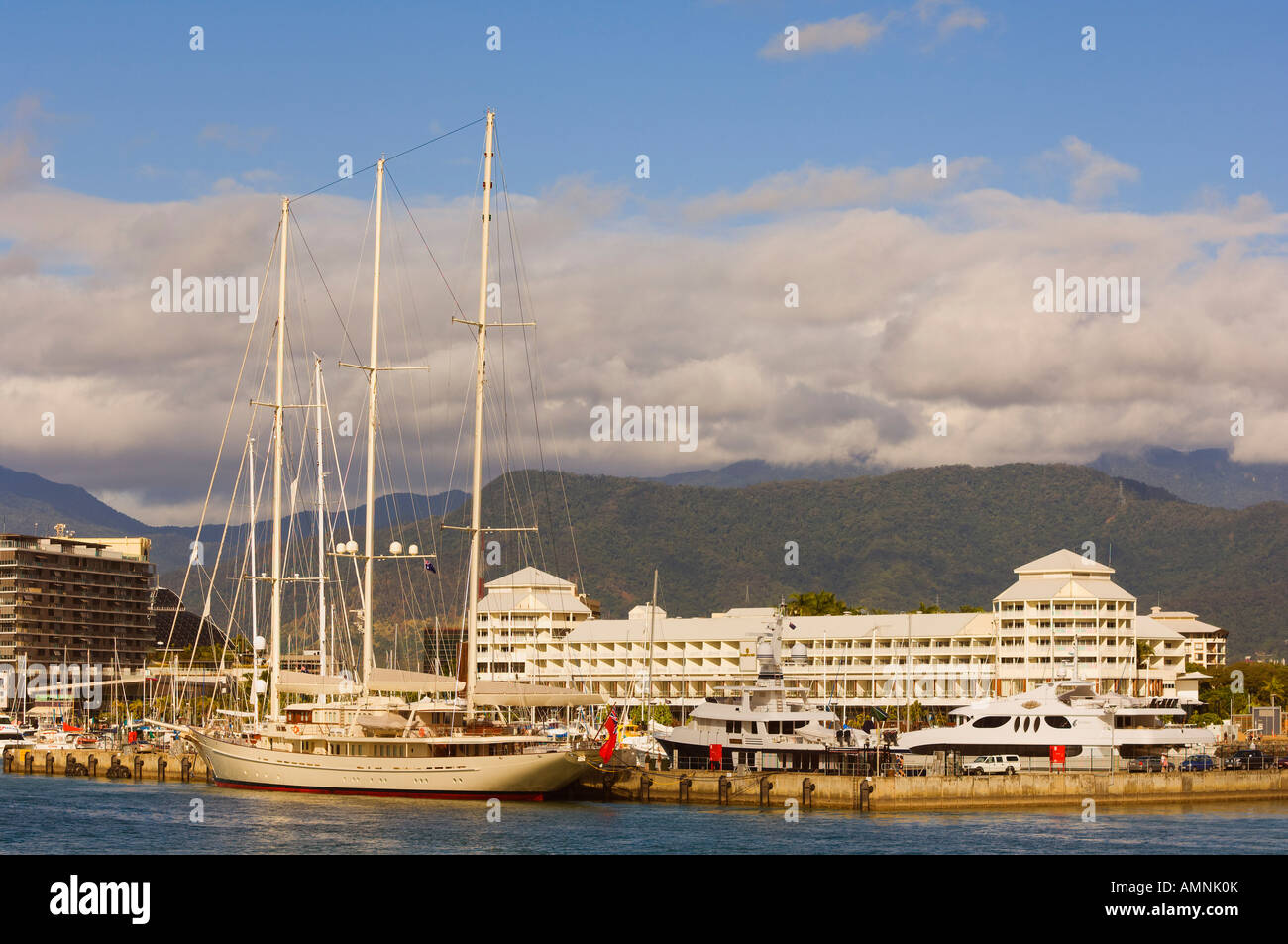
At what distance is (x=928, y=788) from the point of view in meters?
68.6

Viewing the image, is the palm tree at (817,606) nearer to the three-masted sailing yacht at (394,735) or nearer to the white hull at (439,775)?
Answer: the three-masted sailing yacht at (394,735)

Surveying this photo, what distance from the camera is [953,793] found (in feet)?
225

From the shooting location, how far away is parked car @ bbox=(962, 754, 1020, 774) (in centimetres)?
7906

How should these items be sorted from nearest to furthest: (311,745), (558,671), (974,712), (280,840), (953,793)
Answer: (280,840), (953,793), (311,745), (974,712), (558,671)

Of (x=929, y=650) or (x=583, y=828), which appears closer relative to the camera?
(x=583, y=828)

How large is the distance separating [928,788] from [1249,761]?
26183 mm

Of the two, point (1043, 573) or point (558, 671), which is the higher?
point (1043, 573)

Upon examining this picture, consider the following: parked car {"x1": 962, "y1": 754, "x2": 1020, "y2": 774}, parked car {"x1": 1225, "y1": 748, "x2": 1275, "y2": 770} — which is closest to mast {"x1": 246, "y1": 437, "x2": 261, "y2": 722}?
parked car {"x1": 962, "y1": 754, "x2": 1020, "y2": 774}

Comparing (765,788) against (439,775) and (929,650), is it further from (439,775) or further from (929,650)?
(929,650)

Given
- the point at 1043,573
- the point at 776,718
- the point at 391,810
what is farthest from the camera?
the point at 1043,573

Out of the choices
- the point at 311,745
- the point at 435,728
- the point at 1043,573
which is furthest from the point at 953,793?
the point at 1043,573

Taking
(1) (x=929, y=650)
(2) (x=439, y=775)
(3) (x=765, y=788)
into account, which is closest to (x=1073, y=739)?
(3) (x=765, y=788)
